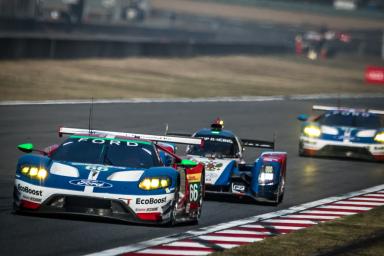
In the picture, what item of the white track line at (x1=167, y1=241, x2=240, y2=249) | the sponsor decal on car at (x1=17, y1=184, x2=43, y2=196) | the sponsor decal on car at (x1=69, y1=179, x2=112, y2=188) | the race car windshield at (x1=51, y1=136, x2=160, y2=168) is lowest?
the white track line at (x1=167, y1=241, x2=240, y2=249)

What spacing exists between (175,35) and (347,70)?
16.3m

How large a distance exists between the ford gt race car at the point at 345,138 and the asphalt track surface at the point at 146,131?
25 cm

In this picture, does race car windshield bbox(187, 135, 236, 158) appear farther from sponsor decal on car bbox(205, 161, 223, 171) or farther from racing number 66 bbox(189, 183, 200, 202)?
racing number 66 bbox(189, 183, 200, 202)

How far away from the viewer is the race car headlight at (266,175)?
59.2 ft

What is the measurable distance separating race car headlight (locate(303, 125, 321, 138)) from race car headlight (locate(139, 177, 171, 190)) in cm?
1365


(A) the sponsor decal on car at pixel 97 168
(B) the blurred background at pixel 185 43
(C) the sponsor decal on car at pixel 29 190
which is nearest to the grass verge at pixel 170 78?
(B) the blurred background at pixel 185 43

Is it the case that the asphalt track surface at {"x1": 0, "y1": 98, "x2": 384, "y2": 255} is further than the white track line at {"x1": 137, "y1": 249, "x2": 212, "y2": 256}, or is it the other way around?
the asphalt track surface at {"x1": 0, "y1": 98, "x2": 384, "y2": 255}

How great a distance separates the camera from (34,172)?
1423 centimetres

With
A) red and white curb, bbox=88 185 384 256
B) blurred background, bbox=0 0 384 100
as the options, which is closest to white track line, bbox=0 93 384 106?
blurred background, bbox=0 0 384 100

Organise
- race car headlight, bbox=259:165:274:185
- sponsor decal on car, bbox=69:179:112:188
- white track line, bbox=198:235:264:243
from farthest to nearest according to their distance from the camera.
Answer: race car headlight, bbox=259:165:274:185, white track line, bbox=198:235:264:243, sponsor decal on car, bbox=69:179:112:188

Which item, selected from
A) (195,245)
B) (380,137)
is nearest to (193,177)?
(195,245)

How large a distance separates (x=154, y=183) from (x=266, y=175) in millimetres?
4085

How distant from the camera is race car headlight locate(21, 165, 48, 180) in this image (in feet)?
46.5

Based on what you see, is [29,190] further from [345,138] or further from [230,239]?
[345,138]
